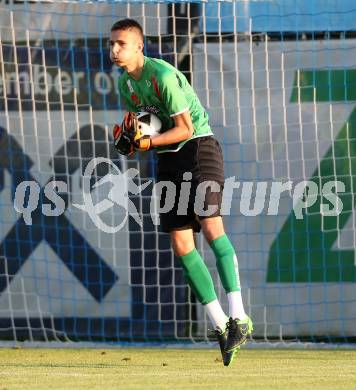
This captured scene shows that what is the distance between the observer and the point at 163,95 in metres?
5.97

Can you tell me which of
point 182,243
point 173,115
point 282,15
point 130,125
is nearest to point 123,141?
point 130,125

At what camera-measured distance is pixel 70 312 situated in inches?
313

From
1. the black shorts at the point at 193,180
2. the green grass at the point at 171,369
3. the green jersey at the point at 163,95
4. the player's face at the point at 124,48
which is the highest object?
the player's face at the point at 124,48

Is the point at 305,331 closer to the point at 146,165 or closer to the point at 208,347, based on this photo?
the point at 208,347

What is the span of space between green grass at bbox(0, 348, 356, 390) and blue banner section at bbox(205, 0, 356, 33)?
2215 mm

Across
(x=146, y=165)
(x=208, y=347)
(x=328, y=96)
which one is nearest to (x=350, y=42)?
(x=328, y=96)

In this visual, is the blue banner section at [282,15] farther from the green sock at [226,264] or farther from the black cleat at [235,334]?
the black cleat at [235,334]

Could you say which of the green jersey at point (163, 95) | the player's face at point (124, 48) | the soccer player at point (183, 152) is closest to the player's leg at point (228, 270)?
the soccer player at point (183, 152)

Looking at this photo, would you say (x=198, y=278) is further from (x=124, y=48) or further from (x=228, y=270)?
(x=124, y=48)

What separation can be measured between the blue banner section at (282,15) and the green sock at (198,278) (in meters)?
2.13

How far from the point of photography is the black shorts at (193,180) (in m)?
6.09

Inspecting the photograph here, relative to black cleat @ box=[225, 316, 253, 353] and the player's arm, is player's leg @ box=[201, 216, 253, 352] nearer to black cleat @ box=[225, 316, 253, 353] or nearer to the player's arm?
black cleat @ box=[225, 316, 253, 353]

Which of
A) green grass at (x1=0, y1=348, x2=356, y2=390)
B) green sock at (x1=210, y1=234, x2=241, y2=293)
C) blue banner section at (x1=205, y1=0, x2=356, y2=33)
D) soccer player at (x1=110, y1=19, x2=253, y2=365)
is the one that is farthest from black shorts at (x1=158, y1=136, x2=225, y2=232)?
blue banner section at (x1=205, y1=0, x2=356, y2=33)

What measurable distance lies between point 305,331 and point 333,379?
2159 mm
